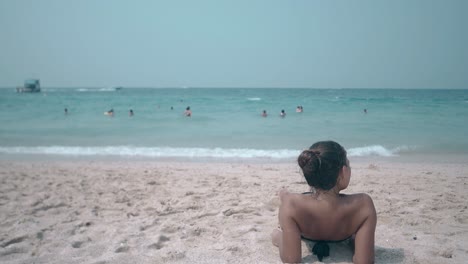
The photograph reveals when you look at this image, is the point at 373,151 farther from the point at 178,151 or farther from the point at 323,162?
the point at 323,162

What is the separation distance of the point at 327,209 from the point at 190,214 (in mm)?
2280

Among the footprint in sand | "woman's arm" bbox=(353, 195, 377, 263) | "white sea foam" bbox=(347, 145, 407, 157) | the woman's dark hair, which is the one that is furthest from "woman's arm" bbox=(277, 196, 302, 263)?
"white sea foam" bbox=(347, 145, 407, 157)

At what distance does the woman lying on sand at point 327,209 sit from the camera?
2428 millimetres

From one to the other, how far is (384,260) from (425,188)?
325cm

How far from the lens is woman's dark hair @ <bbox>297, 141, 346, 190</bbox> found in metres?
2.41

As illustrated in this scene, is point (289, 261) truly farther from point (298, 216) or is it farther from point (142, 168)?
point (142, 168)

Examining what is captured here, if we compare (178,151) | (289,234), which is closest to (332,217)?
(289,234)

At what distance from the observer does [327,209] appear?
2.58m

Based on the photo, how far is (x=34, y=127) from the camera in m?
15.5

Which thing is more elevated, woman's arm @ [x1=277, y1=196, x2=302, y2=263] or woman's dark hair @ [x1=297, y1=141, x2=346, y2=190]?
woman's dark hair @ [x1=297, y1=141, x2=346, y2=190]

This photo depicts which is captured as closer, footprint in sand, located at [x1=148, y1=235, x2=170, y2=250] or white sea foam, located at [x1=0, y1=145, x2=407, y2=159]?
footprint in sand, located at [x1=148, y1=235, x2=170, y2=250]

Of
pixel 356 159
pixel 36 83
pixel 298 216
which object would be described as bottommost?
pixel 356 159

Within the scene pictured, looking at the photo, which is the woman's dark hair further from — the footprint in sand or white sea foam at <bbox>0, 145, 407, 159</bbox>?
white sea foam at <bbox>0, 145, 407, 159</bbox>

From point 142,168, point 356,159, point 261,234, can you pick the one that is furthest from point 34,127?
point 261,234
